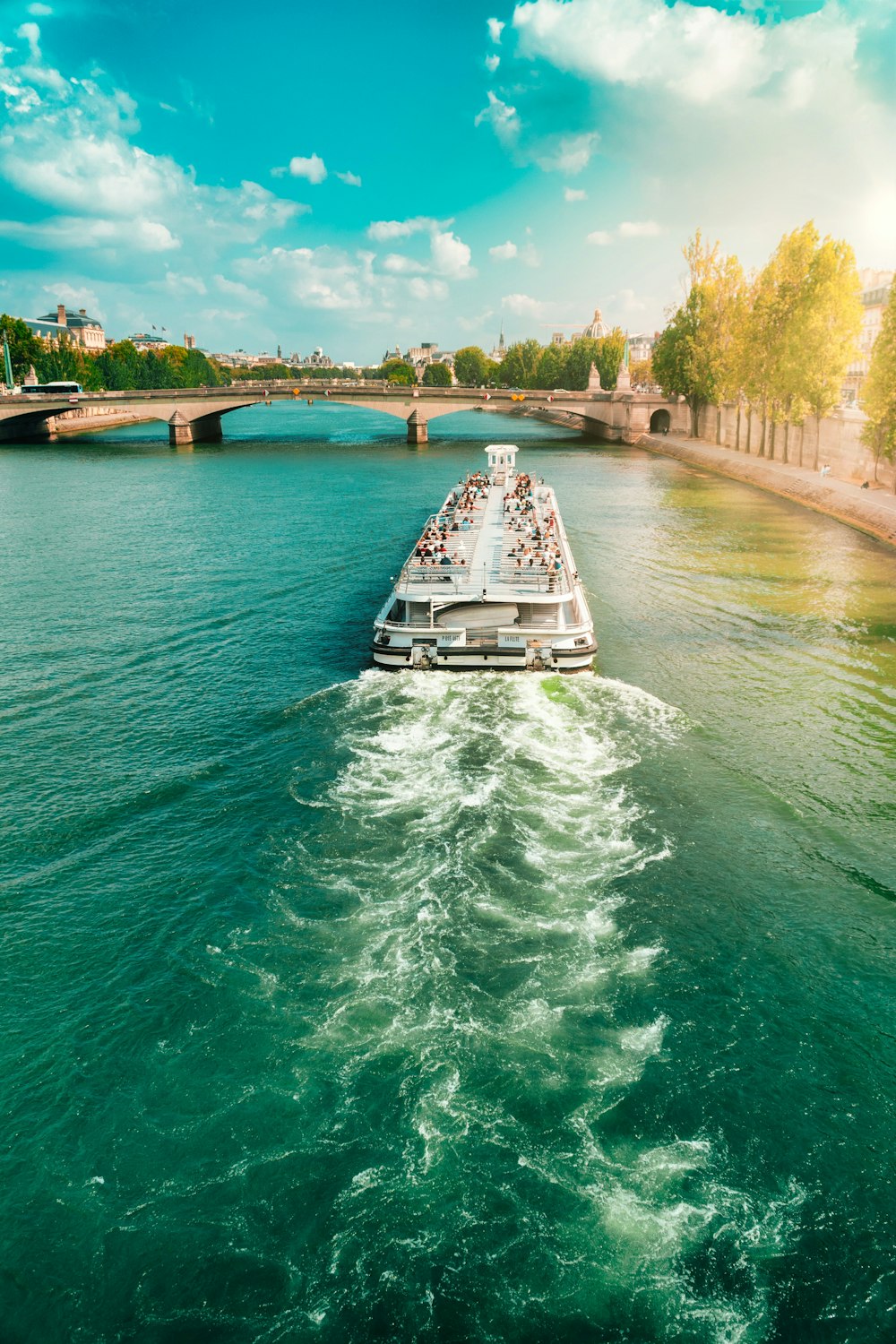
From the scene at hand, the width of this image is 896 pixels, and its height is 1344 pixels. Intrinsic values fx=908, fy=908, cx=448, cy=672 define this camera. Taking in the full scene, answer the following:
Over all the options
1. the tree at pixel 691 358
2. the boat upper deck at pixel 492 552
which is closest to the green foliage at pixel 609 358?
the tree at pixel 691 358

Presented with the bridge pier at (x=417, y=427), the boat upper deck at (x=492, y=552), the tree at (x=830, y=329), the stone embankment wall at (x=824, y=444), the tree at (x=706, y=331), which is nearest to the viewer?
the boat upper deck at (x=492, y=552)

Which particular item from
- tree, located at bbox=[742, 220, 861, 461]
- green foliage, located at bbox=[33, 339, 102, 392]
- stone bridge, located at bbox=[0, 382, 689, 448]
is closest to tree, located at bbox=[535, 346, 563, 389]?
stone bridge, located at bbox=[0, 382, 689, 448]

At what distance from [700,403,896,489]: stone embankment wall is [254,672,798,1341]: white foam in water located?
4553cm

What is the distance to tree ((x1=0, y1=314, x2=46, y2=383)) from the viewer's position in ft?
433

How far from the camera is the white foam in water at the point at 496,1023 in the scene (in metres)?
10.8

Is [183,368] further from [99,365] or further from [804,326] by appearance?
[804,326]

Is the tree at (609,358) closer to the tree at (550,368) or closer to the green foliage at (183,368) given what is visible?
the tree at (550,368)

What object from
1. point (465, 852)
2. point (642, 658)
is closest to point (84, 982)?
point (465, 852)

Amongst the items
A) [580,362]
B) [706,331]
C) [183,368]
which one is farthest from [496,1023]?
[183,368]

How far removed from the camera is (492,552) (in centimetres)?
3534

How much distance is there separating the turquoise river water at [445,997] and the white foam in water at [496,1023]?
5 centimetres

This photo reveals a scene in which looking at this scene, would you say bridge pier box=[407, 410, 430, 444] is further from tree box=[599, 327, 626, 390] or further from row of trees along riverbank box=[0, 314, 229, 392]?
tree box=[599, 327, 626, 390]

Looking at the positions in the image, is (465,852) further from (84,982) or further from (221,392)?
(221,392)

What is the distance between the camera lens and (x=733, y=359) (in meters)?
81.1
